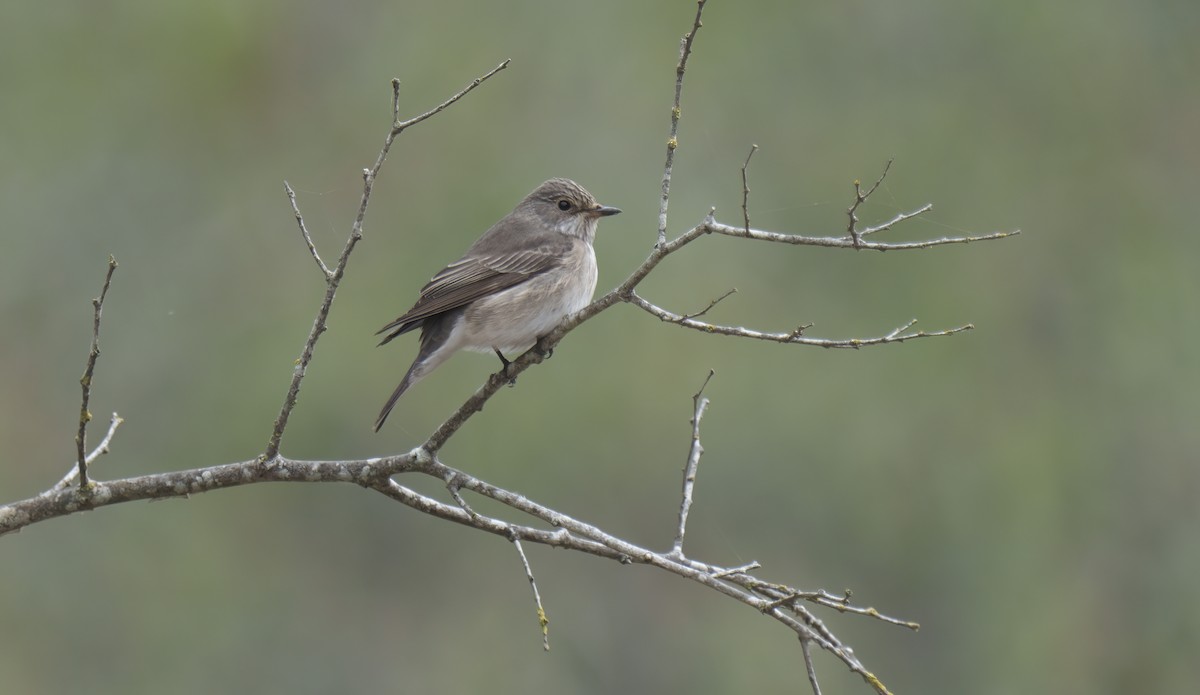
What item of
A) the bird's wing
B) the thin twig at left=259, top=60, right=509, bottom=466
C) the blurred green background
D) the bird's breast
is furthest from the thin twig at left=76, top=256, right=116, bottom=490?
the blurred green background

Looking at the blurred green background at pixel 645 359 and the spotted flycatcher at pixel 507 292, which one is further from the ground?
the blurred green background at pixel 645 359

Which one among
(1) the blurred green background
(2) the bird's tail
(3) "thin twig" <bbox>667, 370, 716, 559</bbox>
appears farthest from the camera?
(1) the blurred green background

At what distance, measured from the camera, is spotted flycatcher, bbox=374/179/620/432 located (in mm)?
6426

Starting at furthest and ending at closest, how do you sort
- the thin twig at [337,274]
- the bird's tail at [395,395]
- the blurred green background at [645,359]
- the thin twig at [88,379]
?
1. the blurred green background at [645,359]
2. the bird's tail at [395,395]
3. the thin twig at [337,274]
4. the thin twig at [88,379]

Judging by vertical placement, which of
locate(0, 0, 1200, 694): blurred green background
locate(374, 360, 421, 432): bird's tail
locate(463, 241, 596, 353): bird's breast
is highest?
locate(0, 0, 1200, 694): blurred green background

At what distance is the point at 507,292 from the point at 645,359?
8.29 meters

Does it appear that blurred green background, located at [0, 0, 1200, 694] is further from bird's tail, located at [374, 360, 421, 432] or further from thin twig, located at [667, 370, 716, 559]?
thin twig, located at [667, 370, 716, 559]

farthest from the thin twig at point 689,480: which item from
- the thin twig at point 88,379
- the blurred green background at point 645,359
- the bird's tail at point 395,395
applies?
the blurred green background at point 645,359

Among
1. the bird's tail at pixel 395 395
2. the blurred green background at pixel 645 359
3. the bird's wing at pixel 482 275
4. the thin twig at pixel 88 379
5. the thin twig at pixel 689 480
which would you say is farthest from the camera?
the blurred green background at pixel 645 359

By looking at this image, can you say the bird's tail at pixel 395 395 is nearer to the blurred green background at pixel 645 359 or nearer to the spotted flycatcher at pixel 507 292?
the spotted flycatcher at pixel 507 292

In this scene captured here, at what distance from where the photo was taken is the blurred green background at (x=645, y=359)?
1455 cm

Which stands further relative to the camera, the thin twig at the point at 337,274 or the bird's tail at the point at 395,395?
the bird's tail at the point at 395,395

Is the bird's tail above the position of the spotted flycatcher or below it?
below

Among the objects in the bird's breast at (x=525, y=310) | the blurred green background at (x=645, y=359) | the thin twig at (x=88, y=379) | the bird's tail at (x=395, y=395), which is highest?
the blurred green background at (x=645, y=359)
